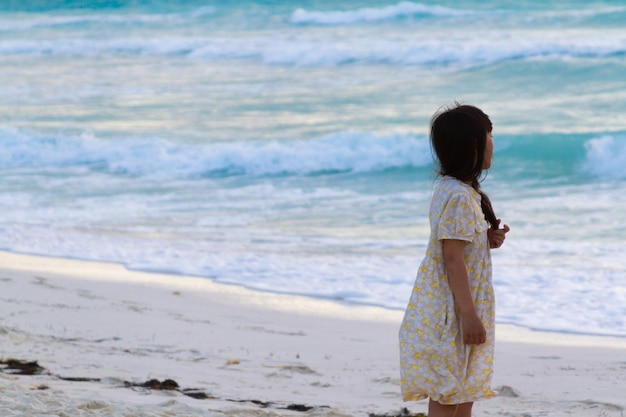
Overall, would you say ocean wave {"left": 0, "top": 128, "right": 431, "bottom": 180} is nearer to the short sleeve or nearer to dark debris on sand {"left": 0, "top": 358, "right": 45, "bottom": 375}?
dark debris on sand {"left": 0, "top": 358, "right": 45, "bottom": 375}

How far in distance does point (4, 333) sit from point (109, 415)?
208 cm

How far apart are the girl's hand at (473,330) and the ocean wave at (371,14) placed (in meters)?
34.6

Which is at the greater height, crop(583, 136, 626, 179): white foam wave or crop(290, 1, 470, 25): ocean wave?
crop(290, 1, 470, 25): ocean wave

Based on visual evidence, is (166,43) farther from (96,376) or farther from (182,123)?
(96,376)

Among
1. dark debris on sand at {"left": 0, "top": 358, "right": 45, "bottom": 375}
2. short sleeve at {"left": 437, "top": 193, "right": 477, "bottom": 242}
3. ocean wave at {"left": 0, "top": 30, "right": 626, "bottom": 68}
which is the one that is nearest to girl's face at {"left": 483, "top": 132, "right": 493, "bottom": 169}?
short sleeve at {"left": 437, "top": 193, "right": 477, "bottom": 242}

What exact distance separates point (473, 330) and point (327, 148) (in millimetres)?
13919

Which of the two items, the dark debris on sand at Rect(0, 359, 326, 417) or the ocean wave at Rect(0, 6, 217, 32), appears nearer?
the dark debris on sand at Rect(0, 359, 326, 417)

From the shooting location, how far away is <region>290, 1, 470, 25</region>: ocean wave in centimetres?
3722

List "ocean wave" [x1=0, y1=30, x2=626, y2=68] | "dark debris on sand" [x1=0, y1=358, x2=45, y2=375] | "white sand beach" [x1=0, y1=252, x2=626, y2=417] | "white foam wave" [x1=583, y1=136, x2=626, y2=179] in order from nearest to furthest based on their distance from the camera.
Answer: "white sand beach" [x1=0, y1=252, x2=626, y2=417], "dark debris on sand" [x1=0, y1=358, x2=45, y2=375], "white foam wave" [x1=583, y1=136, x2=626, y2=179], "ocean wave" [x1=0, y1=30, x2=626, y2=68]

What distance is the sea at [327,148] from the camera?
8.46 metres

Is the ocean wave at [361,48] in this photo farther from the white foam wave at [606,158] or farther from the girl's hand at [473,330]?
the girl's hand at [473,330]

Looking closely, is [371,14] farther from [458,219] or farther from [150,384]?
[458,219]

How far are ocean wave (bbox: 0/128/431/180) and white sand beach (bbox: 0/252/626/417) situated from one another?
7.90 meters

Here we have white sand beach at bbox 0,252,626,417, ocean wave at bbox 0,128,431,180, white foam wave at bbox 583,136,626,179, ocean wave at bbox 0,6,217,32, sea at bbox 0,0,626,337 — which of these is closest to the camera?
white sand beach at bbox 0,252,626,417
